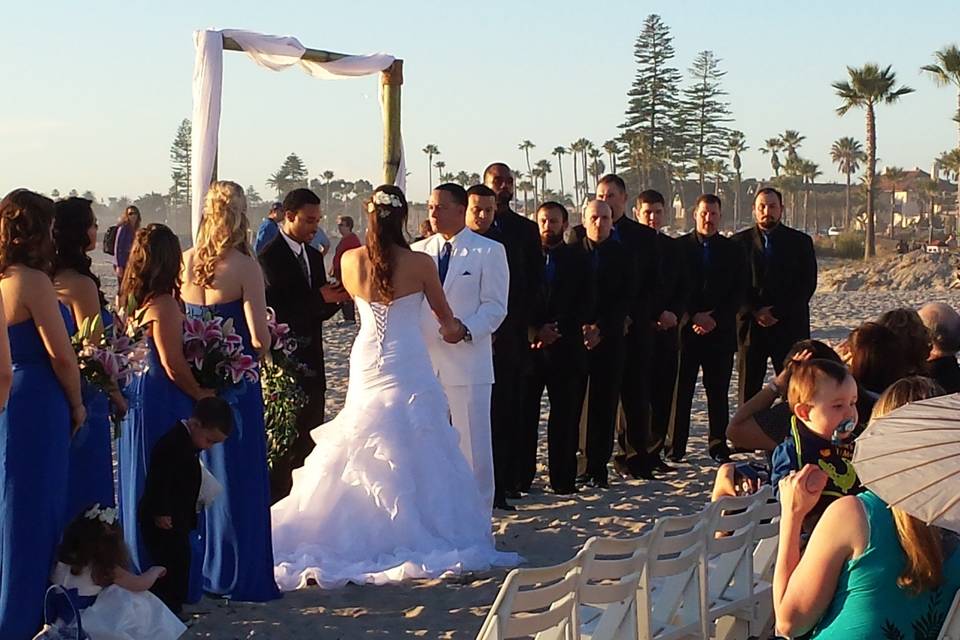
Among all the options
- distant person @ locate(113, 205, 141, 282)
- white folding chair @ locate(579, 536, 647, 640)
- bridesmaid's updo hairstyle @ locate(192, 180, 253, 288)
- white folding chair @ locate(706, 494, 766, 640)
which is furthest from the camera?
distant person @ locate(113, 205, 141, 282)

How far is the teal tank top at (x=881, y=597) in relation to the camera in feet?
11.0

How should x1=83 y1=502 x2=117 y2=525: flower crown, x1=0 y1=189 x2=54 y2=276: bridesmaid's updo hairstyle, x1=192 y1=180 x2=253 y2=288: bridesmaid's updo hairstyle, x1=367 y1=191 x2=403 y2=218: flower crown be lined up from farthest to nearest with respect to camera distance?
x1=367 y1=191 x2=403 y2=218: flower crown < x1=192 y1=180 x2=253 y2=288: bridesmaid's updo hairstyle < x1=83 y1=502 x2=117 y2=525: flower crown < x1=0 y1=189 x2=54 y2=276: bridesmaid's updo hairstyle

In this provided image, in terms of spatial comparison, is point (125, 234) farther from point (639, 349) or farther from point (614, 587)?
point (614, 587)

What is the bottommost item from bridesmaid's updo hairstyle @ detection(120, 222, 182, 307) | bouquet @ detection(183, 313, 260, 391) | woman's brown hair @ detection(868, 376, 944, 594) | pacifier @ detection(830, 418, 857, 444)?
woman's brown hair @ detection(868, 376, 944, 594)

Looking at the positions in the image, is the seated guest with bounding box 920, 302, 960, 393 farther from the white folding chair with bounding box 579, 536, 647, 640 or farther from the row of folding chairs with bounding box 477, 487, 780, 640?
the white folding chair with bounding box 579, 536, 647, 640

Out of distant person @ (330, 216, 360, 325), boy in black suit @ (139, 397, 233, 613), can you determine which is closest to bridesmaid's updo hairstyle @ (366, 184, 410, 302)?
boy in black suit @ (139, 397, 233, 613)

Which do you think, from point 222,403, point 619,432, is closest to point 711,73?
point 619,432

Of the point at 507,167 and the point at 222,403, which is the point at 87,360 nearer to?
the point at 222,403

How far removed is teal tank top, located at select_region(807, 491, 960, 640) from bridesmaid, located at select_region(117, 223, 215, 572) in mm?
3593

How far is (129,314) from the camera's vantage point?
6.12 metres

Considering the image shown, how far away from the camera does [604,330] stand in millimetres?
9641

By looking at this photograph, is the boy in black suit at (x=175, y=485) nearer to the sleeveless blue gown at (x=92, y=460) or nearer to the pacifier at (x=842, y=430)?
the sleeveless blue gown at (x=92, y=460)

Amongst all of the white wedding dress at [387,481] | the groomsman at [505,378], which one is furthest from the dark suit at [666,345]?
the white wedding dress at [387,481]

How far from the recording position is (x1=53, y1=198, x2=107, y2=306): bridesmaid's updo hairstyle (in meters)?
5.79
